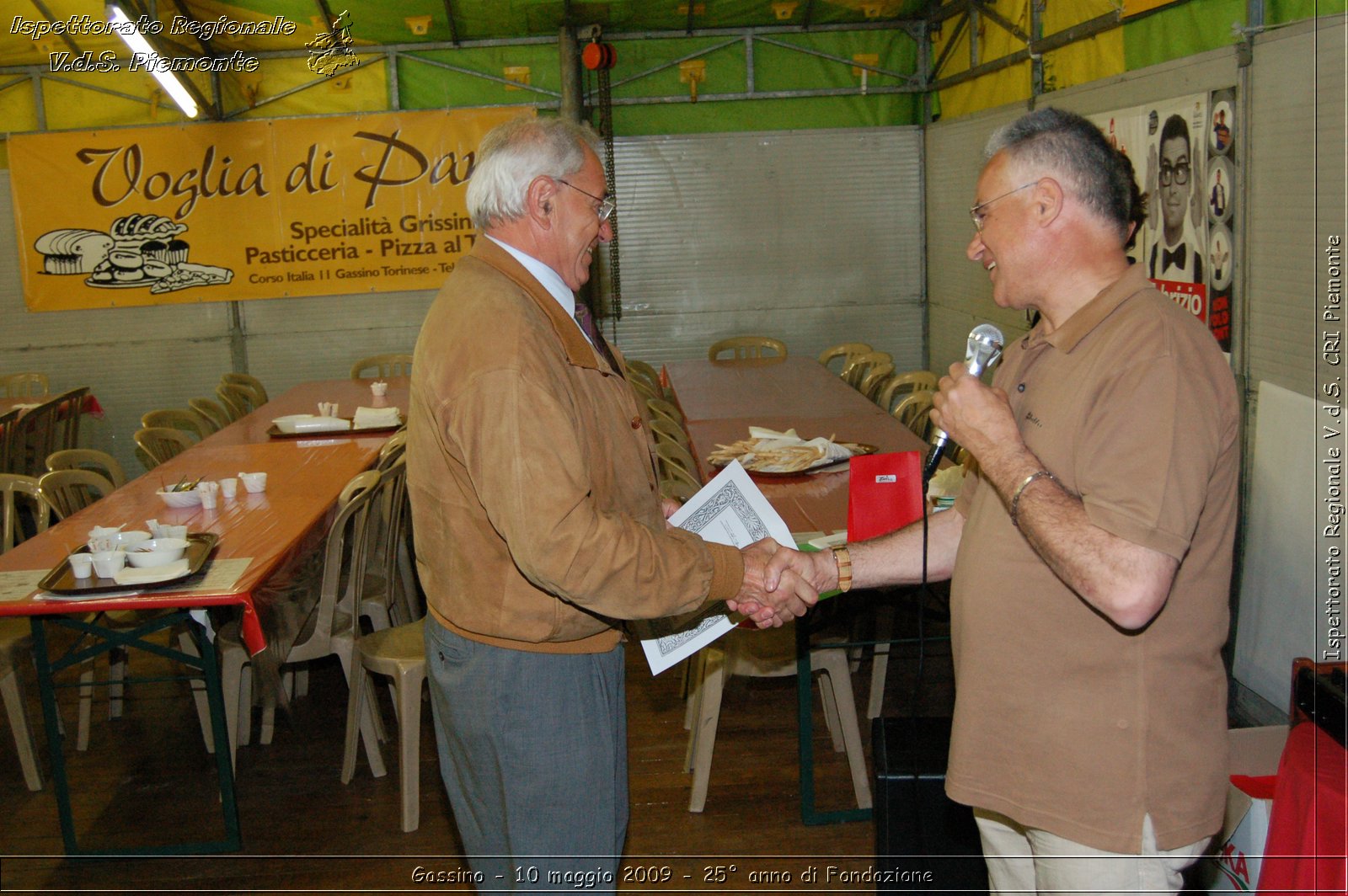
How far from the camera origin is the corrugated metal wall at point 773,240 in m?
8.36

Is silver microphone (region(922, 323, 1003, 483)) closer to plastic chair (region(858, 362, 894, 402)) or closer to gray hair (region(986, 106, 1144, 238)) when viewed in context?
gray hair (region(986, 106, 1144, 238))

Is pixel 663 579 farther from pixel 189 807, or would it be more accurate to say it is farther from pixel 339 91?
pixel 339 91

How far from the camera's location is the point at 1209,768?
1696 millimetres

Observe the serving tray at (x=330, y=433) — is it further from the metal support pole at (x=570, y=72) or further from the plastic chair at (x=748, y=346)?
the metal support pole at (x=570, y=72)

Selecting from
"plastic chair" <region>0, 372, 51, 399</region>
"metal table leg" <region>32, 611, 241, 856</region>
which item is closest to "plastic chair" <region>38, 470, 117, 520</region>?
"metal table leg" <region>32, 611, 241, 856</region>

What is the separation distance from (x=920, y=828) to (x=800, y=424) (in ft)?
9.15

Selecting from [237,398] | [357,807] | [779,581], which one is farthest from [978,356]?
[237,398]

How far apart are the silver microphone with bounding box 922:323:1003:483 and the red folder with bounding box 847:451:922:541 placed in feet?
2.05

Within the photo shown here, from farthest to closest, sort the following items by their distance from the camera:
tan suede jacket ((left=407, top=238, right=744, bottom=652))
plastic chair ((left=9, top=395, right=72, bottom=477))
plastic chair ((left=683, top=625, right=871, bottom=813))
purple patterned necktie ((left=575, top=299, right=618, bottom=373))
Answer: plastic chair ((left=9, top=395, right=72, bottom=477)) < plastic chair ((left=683, top=625, right=871, bottom=813)) < purple patterned necktie ((left=575, top=299, right=618, bottom=373)) < tan suede jacket ((left=407, top=238, right=744, bottom=652))

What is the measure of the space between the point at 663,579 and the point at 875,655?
2398 mm

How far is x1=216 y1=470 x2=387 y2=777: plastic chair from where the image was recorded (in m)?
3.85

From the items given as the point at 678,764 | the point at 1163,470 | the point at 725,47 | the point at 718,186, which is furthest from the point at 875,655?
the point at 725,47

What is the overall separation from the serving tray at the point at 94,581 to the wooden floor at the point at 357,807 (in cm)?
96

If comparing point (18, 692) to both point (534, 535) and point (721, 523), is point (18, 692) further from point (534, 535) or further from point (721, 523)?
point (534, 535)
